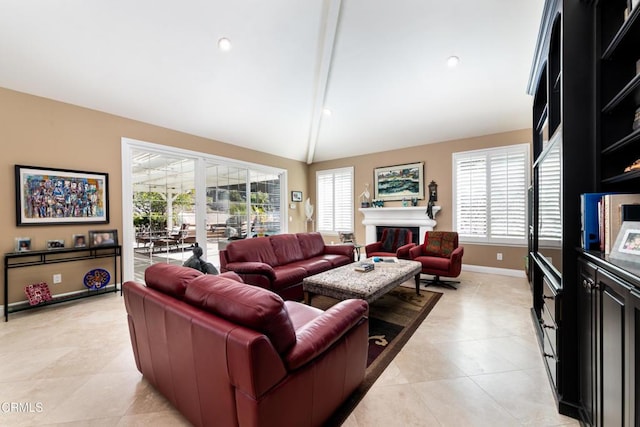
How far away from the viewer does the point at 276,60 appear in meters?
3.71

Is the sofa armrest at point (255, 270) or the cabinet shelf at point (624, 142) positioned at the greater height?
the cabinet shelf at point (624, 142)

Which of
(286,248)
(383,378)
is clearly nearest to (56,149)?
(286,248)

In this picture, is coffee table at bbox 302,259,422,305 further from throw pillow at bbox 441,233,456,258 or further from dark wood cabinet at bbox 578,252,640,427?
dark wood cabinet at bbox 578,252,640,427

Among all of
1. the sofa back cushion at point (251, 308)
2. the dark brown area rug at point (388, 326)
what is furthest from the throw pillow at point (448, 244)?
the sofa back cushion at point (251, 308)

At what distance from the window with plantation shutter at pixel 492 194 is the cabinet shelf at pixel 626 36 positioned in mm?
3653

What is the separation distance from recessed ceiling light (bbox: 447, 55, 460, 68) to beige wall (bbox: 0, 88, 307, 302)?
14.9ft

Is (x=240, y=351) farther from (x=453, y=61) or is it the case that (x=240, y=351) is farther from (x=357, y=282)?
(x=453, y=61)

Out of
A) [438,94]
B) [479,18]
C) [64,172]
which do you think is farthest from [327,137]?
[64,172]

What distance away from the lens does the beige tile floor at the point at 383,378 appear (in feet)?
5.05

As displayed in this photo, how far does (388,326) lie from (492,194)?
357cm

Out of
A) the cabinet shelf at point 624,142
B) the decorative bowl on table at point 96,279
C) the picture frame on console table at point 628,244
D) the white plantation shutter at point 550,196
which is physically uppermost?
the cabinet shelf at point 624,142

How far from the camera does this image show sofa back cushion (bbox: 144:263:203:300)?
1447 millimetres

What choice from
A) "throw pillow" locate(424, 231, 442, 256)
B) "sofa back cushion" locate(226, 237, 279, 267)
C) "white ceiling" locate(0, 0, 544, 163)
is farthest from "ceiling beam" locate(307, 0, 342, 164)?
"throw pillow" locate(424, 231, 442, 256)

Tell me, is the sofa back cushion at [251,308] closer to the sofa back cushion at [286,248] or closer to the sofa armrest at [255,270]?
the sofa armrest at [255,270]
